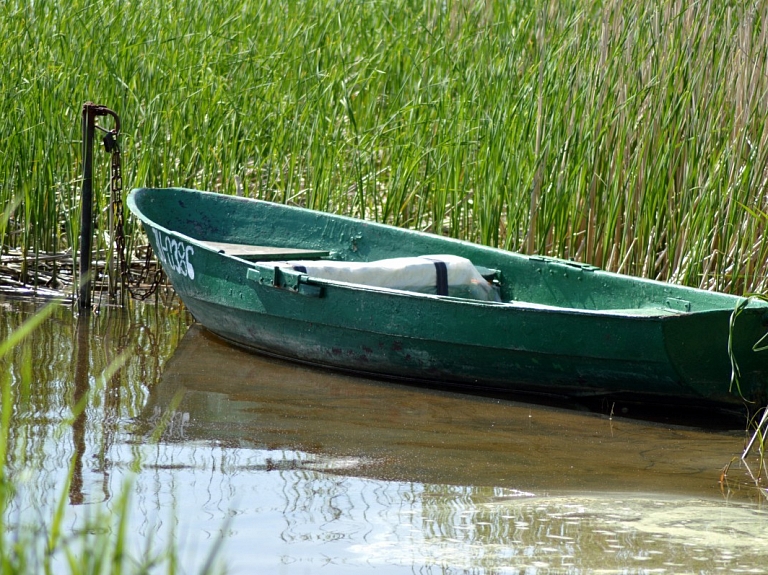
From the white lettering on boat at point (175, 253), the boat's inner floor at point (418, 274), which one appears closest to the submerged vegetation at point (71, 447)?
the white lettering on boat at point (175, 253)

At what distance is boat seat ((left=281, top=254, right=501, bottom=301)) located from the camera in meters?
5.51

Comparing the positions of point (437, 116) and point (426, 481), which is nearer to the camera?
point (426, 481)

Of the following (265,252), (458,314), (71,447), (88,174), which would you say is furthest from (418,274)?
(71,447)

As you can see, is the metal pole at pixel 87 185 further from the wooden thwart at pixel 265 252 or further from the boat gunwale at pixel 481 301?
the wooden thwart at pixel 265 252

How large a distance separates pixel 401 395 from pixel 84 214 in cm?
231

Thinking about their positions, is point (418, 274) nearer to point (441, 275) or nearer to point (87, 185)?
point (441, 275)

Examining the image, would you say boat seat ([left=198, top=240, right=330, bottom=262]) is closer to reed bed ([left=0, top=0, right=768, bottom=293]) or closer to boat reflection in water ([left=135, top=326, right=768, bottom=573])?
reed bed ([left=0, top=0, right=768, bottom=293])

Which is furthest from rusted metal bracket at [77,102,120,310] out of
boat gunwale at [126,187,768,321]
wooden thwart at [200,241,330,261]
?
wooden thwart at [200,241,330,261]

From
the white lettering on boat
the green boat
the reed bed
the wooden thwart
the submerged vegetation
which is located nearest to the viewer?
the submerged vegetation

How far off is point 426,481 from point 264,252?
2.76 m

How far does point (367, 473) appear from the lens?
3668 mm

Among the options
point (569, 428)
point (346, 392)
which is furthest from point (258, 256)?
point (569, 428)

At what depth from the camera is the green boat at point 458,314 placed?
445 centimetres

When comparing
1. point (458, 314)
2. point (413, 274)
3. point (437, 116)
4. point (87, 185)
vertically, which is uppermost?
point (437, 116)
